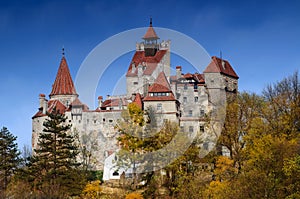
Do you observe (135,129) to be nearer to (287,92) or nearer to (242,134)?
(242,134)

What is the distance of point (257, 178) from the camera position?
28438mm

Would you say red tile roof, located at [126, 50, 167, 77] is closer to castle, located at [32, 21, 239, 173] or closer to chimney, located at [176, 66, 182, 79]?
castle, located at [32, 21, 239, 173]

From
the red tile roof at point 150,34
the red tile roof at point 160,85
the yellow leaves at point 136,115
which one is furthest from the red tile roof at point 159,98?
the red tile roof at point 150,34

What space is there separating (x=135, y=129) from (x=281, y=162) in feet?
55.1

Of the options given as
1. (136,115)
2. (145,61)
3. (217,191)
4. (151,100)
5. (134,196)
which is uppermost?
(145,61)

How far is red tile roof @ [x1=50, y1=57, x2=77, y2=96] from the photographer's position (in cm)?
6925

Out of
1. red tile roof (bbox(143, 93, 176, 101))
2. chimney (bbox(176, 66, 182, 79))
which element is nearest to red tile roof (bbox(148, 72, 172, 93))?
red tile roof (bbox(143, 93, 176, 101))

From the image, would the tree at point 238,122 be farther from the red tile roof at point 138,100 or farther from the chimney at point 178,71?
the chimney at point 178,71

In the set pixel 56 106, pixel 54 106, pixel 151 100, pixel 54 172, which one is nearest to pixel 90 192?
pixel 54 172

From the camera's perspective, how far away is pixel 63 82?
70312mm

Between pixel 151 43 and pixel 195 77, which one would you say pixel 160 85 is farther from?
pixel 151 43

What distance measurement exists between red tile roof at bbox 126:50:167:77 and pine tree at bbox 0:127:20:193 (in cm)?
2159

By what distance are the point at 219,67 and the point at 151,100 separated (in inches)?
429

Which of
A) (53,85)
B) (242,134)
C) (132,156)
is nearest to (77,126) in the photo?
(53,85)
